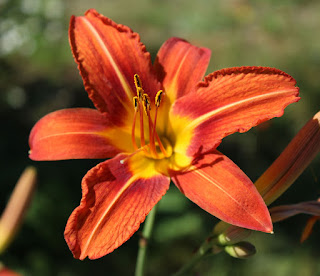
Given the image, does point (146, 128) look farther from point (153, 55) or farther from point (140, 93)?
point (153, 55)

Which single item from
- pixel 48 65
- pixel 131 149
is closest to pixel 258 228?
pixel 131 149

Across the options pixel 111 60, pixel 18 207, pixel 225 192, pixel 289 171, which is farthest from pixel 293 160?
pixel 18 207

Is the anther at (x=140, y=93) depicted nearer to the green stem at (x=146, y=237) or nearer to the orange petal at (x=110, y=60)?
A: the orange petal at (x=110, y=60)

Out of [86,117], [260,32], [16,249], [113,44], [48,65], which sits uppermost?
[113,44]

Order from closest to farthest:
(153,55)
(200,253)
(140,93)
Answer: (140,93)
(200,253)
(153,55)

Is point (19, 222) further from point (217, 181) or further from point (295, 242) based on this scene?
point (295, 242)

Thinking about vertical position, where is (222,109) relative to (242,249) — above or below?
above

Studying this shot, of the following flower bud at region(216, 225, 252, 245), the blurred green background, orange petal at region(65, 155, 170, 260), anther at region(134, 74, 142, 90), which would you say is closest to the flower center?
anther at region(134, 74, 142, 90)
